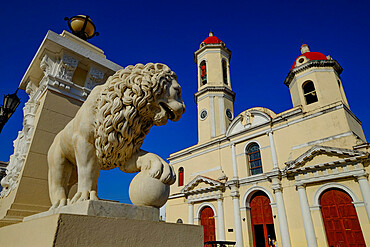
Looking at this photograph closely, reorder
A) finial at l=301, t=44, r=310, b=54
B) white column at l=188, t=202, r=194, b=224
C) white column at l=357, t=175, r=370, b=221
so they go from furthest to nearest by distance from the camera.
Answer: finial at l=301, t=44, r=310, b=54, white column at l=188, t=202, r=194, b=224, white column at l=357, t=175, r=370, b=221

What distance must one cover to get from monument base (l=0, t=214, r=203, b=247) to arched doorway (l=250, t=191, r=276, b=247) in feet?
43.6

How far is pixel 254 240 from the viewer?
13578 millimetres

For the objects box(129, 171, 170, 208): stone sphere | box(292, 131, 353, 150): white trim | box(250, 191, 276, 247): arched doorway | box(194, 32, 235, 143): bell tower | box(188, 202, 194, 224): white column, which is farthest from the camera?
box(194, 32, 235, 143): bell tower

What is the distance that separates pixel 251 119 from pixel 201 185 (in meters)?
6.27

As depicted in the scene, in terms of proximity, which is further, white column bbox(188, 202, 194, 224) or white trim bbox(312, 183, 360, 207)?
white column bbox(188, 202, 194, 224)

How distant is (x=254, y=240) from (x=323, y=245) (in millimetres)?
3947

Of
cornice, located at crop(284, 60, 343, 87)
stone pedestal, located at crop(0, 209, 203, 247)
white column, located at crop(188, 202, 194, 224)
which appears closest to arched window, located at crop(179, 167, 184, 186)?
white column, located at crop(188, 202, 194, 224)

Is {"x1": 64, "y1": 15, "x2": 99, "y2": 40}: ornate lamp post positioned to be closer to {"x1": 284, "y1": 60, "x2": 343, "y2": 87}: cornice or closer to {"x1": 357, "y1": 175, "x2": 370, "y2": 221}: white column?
{"x1": 357, "y1": 175, "x2": 370, "y2": 221}: white column

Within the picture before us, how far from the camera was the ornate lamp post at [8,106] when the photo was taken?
16.2ft

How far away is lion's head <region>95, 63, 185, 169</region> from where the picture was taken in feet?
6.71

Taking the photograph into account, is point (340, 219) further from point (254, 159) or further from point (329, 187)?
point (254, 159)

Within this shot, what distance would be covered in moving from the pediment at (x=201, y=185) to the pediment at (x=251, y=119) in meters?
3.82

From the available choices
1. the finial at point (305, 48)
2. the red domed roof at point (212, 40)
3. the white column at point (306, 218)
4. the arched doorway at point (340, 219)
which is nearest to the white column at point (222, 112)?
the red domed roof at point (212, 40)

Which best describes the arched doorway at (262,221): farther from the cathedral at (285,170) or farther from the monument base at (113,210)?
the monument base at (113,210)
